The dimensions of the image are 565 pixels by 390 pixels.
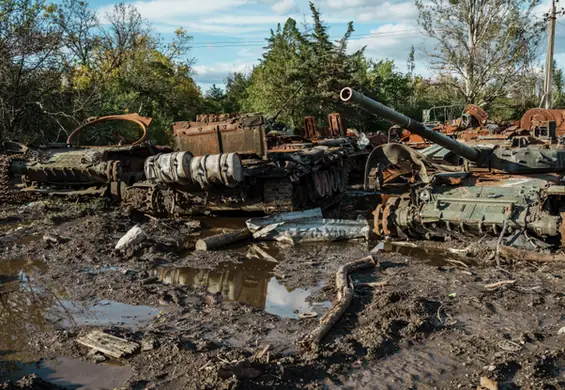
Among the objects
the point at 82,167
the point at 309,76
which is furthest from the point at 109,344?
the point at 309,76

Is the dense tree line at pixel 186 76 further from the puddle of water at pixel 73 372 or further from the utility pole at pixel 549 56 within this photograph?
the puddle of water at pixel 73 372

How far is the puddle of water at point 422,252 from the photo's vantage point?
739 cm

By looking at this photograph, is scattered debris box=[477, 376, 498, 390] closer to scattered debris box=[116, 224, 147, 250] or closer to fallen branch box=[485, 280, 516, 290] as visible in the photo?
fallen branch box=[485, 280, 516, 290]

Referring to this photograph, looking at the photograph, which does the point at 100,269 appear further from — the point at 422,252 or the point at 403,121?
the point at 422,252

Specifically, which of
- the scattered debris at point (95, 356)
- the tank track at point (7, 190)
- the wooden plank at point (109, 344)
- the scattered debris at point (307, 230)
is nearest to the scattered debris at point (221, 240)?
the scattered debris at point (307, 230)

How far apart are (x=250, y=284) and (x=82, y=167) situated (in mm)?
6509

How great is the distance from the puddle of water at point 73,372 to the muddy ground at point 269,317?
0.05ft

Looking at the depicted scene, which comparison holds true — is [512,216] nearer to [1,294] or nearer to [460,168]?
[460,168]

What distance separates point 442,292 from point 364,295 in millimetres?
836

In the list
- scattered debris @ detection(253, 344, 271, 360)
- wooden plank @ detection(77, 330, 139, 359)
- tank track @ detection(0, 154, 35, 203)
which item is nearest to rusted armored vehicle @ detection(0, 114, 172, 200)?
tank track @ detection(0, 154, 35, 203)

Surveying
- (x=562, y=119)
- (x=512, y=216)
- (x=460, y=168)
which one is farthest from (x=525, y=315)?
(x=562, y=119)

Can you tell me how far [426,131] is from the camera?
734 cm

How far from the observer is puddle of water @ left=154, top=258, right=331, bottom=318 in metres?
5.65

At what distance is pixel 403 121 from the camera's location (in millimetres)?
6938
